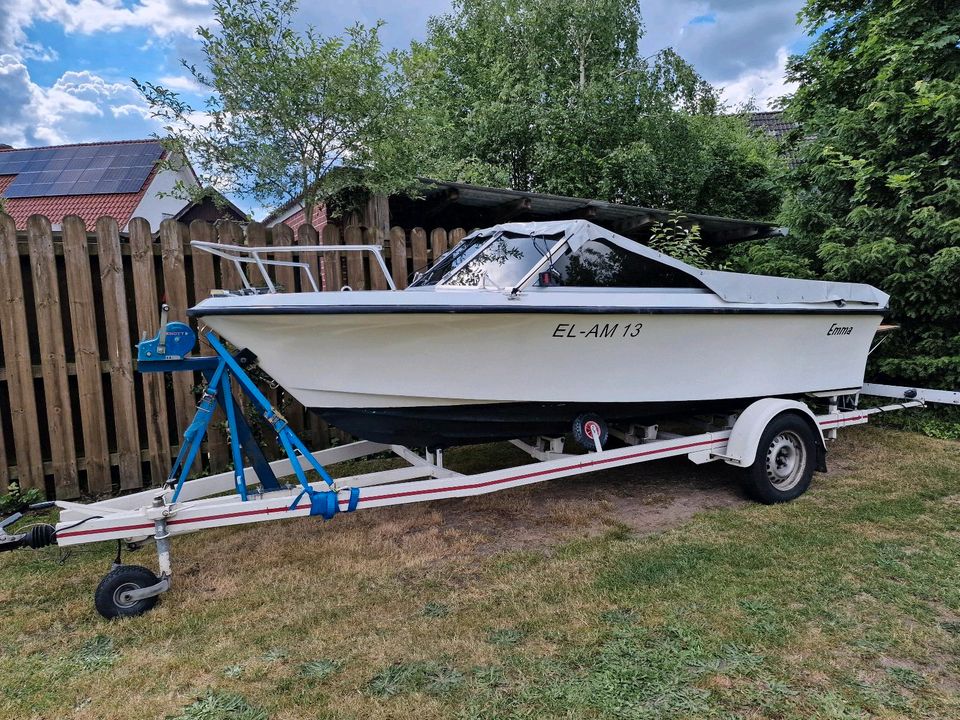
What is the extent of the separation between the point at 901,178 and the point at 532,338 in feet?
17.0

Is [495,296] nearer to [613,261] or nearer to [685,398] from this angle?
[613,261]

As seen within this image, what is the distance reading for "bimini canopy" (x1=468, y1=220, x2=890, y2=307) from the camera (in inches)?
144

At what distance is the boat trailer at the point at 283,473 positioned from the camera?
8.98 feet

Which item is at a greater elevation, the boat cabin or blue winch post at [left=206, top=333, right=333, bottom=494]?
the boat cabin

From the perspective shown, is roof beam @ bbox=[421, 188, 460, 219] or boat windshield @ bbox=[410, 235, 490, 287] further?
roof beam @ bbox=[421, 188, 460, 219]

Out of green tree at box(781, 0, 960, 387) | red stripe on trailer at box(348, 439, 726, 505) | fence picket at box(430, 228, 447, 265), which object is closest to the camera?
red stripe on trailer at box(348, 439, 726, 505)

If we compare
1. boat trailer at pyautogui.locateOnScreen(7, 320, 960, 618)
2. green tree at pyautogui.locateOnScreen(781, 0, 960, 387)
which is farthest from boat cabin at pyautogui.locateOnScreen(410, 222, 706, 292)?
green tree at pyautogui.locateOnScreen(781, 0, 960, 387)

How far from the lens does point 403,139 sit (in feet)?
19.6

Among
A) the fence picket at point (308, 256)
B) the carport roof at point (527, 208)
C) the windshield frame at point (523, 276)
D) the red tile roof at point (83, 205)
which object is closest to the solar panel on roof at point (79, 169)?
the red tile roof at point (83, 205)

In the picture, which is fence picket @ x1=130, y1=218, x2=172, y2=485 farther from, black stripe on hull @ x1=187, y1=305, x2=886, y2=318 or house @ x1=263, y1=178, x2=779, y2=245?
house @ x1=263, y1=178, x2=779, y2=245

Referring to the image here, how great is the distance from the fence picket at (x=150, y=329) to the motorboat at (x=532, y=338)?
1.83 m

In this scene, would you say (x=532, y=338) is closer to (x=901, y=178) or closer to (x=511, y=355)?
(x=511, y=355)

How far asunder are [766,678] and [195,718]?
6.71ft

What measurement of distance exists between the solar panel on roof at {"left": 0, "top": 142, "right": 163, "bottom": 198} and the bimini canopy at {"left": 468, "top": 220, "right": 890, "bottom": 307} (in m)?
17.0
